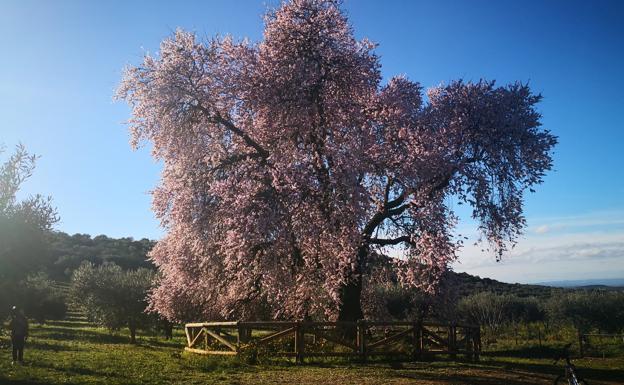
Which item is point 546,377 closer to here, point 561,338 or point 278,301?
point 278,301

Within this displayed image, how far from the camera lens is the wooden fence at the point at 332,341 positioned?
20.6 metres

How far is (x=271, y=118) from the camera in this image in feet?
78.8

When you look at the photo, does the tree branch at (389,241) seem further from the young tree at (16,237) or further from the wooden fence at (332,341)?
the young tree at (16,237)

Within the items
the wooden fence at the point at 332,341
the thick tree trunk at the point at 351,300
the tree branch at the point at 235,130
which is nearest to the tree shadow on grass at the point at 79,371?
the wooden fence at the point at 332,341

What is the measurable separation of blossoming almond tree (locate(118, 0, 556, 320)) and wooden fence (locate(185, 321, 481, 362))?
1.81 m

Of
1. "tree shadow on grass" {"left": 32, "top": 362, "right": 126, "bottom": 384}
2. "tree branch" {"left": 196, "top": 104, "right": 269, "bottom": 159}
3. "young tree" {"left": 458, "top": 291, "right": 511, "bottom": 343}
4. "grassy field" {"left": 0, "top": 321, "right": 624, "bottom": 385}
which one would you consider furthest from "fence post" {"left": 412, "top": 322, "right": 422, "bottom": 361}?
"young tree" {"left": 458, "top": 291, "right": 511, "bottom": 343}

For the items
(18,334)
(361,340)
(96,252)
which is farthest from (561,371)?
(96,252)

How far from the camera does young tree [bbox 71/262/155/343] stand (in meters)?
48.2

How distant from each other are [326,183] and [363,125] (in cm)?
440

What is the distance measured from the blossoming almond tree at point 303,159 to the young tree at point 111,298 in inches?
931

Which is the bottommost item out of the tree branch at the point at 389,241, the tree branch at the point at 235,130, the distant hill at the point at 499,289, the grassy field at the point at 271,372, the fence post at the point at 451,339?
the grassy field at the point at 271,372

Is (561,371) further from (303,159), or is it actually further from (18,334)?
(18,334)

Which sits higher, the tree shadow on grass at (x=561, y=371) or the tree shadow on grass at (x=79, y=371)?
the tree shadow on grass at (x=79, y=371)

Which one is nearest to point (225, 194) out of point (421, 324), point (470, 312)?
point (421, 324)
